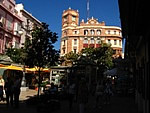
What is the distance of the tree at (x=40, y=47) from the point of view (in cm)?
1511

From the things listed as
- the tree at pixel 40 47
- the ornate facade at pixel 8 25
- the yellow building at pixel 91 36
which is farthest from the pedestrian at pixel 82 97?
the yellow building at pixel 91 36

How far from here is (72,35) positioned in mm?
80750

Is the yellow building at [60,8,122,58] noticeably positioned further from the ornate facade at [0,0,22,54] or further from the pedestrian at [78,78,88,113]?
the pedestrian at [78,78,88,113]

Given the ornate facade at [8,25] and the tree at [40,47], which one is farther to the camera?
the ornate facade at [8,25]

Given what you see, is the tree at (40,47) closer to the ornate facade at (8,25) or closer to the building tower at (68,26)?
the ornate facade at (8,25)

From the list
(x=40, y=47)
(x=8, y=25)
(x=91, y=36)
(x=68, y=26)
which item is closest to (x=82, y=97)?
(x=40, y=47)

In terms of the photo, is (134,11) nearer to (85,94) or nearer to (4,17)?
(85,94)

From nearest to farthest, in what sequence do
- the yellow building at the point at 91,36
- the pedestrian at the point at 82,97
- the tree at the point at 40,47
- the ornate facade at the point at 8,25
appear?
the pedestrian at the point at 82,97 < the tree at the point at 40,47 < the ornate facade at the point at 8,25 < the yellow building at the point at 91,36

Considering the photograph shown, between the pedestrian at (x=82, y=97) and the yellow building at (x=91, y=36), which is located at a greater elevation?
the yellow building at (x=91, y=36)

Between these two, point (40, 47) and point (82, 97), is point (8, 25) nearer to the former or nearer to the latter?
point (40, 47)

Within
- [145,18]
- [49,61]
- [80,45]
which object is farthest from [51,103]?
[80,45]

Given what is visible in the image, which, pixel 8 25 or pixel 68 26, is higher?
pixel 68 26

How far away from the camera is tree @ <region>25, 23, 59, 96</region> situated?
15.1 m

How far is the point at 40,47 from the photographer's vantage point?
1511cm
